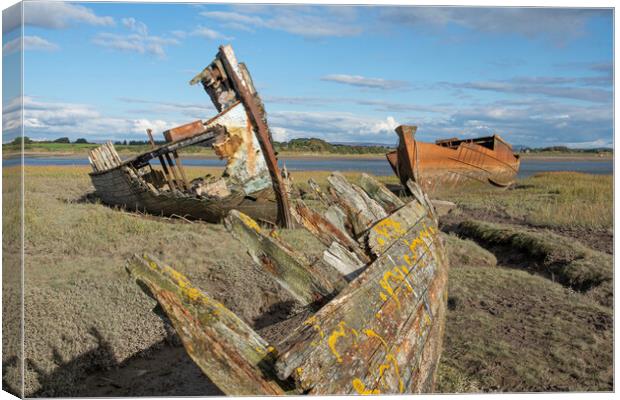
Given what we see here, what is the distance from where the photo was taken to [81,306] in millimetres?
6570

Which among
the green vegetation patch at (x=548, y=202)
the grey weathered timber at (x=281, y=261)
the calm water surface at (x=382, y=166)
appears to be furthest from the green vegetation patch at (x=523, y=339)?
the calm water surface at (x=382, y=166)

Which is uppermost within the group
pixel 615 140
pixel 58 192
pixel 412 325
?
pixel 615 140

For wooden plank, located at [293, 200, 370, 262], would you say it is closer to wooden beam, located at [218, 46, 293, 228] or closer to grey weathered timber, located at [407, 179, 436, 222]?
grey weathered timber, located at [407, 179, 436, 222]

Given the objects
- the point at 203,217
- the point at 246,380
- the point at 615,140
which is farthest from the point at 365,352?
the point at 203,217

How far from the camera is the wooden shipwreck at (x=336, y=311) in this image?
2.45 m

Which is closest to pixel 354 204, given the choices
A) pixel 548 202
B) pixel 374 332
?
pixel 374 332

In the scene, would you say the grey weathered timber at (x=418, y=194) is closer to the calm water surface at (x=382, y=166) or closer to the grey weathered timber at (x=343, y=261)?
the grey weathered timber at (x=343, y=261)

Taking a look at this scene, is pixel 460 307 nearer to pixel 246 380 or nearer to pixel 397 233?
pixel 397 233

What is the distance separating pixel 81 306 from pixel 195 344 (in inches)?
181

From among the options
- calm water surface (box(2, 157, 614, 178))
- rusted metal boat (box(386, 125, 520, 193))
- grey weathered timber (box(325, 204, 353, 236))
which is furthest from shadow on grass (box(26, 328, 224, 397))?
calm water surface (box(2, 157, 614, 178))

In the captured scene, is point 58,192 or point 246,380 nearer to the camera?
point 246,380

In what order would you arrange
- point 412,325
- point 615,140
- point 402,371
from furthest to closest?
point 615,140
point 412,325
point 402,371

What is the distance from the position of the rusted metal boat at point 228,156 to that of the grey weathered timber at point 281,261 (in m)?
8.78

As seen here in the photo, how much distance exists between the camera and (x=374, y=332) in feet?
9.69
